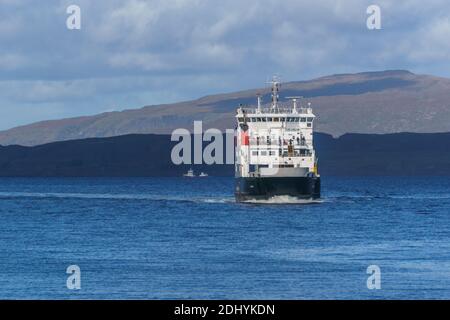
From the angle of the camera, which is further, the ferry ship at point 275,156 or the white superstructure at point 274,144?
the white superstructure at point 274,144

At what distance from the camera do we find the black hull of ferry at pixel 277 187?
282 ft

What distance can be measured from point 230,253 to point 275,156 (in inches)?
1494

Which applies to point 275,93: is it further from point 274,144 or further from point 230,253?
point 230,253

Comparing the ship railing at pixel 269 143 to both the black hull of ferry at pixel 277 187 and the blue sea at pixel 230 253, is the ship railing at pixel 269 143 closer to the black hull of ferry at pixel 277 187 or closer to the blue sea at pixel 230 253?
the black hull of ferry at pixel 277 187

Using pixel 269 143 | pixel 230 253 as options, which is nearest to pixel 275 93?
pixel 269 143

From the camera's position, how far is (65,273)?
4106cm

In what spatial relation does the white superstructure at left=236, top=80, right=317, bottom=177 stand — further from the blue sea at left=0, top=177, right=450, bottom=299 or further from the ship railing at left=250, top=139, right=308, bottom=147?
the blue sea at left=0, top=177, right=450, bottom=299

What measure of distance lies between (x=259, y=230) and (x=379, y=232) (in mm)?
6652

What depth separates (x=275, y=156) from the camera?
87.3 m

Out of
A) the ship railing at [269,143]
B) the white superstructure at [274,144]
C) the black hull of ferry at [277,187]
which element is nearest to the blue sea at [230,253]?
the black hull of ferry at [277,187]
